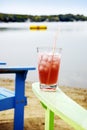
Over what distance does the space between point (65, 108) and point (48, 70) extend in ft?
1.52

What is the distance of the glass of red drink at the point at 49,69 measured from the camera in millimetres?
3064

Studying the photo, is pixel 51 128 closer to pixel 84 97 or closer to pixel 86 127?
pixel 86 127

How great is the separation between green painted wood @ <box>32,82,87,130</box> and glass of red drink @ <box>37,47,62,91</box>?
6 centimetres

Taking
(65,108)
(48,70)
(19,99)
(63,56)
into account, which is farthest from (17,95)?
(63,56)

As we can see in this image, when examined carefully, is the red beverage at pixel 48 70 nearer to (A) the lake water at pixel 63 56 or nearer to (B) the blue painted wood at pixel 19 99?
(A) the lake water at pixel 63 56

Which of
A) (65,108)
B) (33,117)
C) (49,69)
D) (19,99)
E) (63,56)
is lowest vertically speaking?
(63,56)

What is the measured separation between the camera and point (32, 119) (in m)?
5.63

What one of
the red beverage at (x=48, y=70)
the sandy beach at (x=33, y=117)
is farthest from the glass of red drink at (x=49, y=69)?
the sandy beach at (x=33, y=117)

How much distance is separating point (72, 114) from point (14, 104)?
2.19 meters

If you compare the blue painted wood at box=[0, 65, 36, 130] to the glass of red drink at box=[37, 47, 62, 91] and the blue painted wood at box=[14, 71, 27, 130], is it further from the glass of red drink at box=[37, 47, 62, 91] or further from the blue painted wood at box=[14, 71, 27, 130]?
the glass of red drink at box=[37, 47, 62, 91]

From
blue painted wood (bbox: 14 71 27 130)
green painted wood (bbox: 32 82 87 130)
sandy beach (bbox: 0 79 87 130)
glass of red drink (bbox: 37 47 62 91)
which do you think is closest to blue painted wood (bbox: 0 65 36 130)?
blue painted wood (bbox: 14 71 27 130)

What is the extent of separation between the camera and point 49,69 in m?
3.06

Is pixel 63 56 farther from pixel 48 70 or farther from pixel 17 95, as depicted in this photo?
pixel 48 70

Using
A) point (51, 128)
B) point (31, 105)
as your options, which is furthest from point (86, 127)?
point (31, 105)
